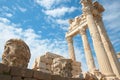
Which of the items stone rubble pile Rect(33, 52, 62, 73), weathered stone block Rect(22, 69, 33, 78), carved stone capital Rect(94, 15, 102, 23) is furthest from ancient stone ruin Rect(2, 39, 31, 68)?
carved stone capital Rect(94, 15, 102, 23)

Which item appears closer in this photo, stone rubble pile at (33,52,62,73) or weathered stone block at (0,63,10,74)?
weathered stone block at (0,63,10,74)

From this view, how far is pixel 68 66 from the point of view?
23.4 feet

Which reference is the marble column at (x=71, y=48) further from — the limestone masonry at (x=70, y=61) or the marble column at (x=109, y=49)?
the marble column at (x=109, y=49)

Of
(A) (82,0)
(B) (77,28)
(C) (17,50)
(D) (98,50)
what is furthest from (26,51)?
(B) (77,28)

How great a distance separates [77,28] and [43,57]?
35.5ft

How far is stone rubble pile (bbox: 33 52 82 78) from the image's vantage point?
695 cm

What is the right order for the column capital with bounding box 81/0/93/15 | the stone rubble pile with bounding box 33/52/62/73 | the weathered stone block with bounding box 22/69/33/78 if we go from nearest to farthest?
1. the weathered stone block with bounding box 22/69/33/78
2. the stone rubble pile with bounding box 33/52/62/73
3. the column capital with bounding box 81/0/93/15

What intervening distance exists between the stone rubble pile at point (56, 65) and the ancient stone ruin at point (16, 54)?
182 centimetres

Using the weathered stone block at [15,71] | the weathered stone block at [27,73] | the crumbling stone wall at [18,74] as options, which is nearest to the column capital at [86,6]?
the crumbling stone wall at [18,74]

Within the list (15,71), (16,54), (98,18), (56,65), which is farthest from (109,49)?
(15,71)

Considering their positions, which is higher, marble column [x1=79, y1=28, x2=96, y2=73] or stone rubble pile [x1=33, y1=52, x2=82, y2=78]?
marble column [x1=79, y1=28, x2=96, y2=73]

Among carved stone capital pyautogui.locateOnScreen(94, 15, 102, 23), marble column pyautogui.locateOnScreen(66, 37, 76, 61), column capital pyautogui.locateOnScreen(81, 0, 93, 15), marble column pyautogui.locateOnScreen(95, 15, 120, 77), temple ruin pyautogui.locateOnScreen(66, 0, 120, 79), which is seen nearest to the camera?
temple ruin pyautogui.locateOnScreen(66, 0, 120, 79)

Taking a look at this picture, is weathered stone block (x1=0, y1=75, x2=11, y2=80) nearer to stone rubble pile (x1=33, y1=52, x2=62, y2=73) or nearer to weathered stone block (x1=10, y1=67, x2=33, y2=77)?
weathered stone block (x1=10, y1=67, x2=33, y2=77)

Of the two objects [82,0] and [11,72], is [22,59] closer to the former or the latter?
[11,72]
